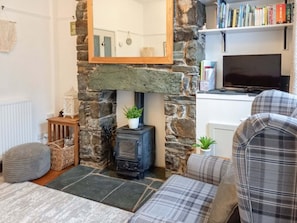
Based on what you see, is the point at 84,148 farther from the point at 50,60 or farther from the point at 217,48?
the point at 217,48

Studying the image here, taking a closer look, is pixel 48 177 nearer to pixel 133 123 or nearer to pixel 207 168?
pixel 133 123

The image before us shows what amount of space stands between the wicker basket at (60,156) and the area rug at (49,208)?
582 millimetres

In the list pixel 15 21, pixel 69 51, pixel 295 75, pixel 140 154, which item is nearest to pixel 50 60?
pixel 69 51

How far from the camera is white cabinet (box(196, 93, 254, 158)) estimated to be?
2.66m

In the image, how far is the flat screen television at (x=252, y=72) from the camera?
2582 mm

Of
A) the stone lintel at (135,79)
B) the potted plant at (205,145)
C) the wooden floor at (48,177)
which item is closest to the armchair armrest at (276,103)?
the potted plant at (205,145)

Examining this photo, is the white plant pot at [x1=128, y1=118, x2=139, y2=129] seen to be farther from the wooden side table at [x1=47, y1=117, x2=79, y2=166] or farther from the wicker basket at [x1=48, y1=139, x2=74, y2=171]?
the wicker basket at [x1=48, y1=139, x2=74, y2=171]

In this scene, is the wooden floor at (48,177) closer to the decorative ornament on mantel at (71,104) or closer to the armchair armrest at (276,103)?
the decorative ornament on mantel at (71,104)

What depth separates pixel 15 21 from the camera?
334 cm

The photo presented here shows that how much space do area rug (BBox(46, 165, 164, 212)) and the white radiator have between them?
744 mm

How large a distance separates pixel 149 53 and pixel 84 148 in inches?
58.8

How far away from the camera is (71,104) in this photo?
363cm

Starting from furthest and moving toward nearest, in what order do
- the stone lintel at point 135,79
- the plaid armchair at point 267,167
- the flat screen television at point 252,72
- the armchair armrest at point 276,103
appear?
1. the stone lintel at point 135,79
2. the flat screen television at point 252,72
3. the armchair armrest at point 276,103
4. the plaid armchair at point 267,167

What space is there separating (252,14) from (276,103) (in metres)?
1.23
